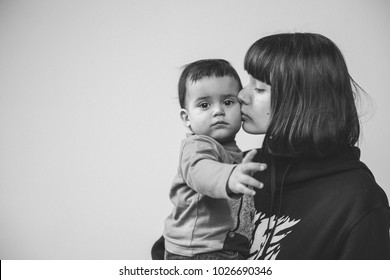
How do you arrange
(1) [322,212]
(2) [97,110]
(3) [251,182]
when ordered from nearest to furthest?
(3) [251,182], (1) [322,212], (2) [97,110]

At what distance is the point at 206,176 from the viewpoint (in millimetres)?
1000

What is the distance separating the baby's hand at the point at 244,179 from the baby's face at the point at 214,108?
0.33 metres

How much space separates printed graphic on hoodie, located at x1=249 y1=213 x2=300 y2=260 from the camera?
1.24 metres

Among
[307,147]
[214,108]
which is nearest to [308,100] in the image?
[307,147]

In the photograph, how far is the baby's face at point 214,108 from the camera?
1235 mm

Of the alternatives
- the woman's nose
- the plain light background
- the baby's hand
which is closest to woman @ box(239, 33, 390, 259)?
the woman's nose

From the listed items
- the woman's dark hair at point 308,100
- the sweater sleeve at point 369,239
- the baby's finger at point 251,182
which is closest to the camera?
the baby's finger at point 251,182

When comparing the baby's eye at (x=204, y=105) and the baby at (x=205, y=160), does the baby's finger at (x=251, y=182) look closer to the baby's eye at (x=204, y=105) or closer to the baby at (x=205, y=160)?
the baby at (x=205, y=160)

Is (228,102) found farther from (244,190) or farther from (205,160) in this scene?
(244,190)

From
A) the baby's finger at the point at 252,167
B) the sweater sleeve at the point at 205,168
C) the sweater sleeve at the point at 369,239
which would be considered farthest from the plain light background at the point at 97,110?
the baby's finger at the point at 252,167

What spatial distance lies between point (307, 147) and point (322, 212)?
0.18 meters

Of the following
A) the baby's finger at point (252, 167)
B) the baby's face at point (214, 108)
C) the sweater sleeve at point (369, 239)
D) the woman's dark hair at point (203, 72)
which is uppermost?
the woman's dark hair at point (203, 72)

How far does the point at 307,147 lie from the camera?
123 cm

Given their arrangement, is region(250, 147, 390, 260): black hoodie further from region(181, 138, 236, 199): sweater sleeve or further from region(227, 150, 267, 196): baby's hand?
region(227, 150, 267, 196): baby's hand
